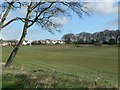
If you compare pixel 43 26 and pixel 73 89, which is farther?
pixel 43 26

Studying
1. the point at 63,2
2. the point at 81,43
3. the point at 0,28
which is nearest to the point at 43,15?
the point at 63,2

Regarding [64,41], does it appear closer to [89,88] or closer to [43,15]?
[43,15]

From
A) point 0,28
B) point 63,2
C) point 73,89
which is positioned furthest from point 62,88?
point 63,2

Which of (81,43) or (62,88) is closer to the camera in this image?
(62,88)

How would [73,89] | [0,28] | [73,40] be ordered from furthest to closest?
[73,40] → [0,28] → [73,89]

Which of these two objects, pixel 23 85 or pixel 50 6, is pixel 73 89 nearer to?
pixel 23 85

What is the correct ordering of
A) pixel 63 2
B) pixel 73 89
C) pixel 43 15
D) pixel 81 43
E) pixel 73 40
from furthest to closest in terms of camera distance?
pixel 73 40 → pixel 81 43 → pixel 43 15 → pixel 63 2 → pixel 73 89

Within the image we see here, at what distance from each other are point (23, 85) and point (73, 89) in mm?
1606

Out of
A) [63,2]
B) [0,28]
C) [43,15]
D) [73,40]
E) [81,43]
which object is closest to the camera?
[0,28]

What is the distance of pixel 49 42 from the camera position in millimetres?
152875

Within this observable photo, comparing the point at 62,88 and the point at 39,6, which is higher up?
the point at 39,6

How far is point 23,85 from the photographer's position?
31.2 ft

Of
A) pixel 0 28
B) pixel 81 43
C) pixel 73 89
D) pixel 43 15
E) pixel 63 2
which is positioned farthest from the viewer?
Answer: pixel 81 43

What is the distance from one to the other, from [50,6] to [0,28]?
17.8ft
